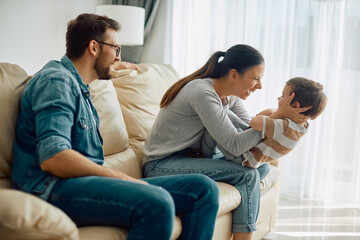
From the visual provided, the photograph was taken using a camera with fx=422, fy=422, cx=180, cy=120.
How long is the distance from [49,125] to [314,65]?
2.43m

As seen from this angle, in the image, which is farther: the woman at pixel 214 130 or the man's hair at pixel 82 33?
the woman at pixel 214 130

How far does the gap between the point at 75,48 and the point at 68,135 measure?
1.33 ft

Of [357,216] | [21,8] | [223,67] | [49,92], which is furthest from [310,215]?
[21,8]

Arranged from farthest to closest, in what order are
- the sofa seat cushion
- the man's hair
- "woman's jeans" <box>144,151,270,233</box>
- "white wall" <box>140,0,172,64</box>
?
1. "white wall" <box>140,0,172,64</box>
2. "woman's jeans" <box>144,151,270,233</box>
3. the sofa seat cushion
4. the man's hair

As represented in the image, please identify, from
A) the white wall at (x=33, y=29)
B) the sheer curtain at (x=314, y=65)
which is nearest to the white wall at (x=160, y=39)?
the sheer curtain at (x=314, y=65)

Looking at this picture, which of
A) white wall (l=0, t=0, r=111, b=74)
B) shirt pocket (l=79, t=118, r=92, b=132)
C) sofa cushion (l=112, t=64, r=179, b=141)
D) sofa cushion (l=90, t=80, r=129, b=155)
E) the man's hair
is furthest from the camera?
white wall (l=0, t=0, r=111, b=74)

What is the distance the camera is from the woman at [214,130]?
1938 mm

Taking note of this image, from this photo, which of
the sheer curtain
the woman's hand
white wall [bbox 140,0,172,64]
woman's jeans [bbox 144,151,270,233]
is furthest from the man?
white wall [bbox 140,0,172,64]

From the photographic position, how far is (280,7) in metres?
3.30

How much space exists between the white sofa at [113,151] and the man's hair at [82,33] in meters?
0.26

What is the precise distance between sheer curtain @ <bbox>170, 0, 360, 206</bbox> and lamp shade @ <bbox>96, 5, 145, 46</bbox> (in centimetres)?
66

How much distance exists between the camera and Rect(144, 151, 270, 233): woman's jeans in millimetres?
1934

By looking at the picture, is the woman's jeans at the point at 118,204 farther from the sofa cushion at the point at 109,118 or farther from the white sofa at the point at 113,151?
the sofa cushion at the point at 109,118

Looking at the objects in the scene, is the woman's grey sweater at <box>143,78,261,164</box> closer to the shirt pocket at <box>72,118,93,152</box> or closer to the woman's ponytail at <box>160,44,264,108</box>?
the woman's ponytail at <box>160,44,264,108</box>
